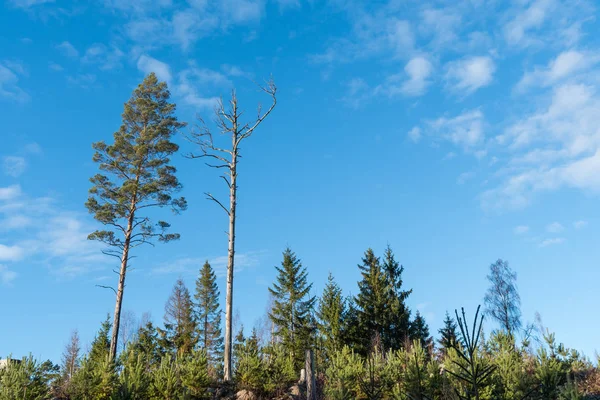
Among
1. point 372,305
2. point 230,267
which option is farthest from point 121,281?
point 372,305

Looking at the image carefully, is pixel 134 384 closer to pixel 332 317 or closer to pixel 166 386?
pixel 166 386

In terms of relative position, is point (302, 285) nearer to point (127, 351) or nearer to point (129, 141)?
point (129, 141)

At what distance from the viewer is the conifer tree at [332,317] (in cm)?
3067

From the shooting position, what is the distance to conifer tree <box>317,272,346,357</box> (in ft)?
101

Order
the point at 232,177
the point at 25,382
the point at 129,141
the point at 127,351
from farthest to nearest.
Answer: the point at 129,141 < the point at 232,177 < the point at 127,351 < the point at 25,382

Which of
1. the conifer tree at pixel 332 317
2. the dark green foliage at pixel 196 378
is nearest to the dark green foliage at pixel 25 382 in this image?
the dark green foliage at pixel 196 378

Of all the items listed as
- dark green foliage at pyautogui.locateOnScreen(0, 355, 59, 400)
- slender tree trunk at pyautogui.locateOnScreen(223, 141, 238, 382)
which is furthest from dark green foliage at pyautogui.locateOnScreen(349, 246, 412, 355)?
dark green foliage at pyautogui.locateOnScreen(0, 355, 59, 400)

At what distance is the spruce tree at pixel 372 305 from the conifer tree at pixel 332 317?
1446 millimetres

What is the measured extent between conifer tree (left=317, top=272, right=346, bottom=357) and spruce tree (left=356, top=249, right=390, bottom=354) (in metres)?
1.45

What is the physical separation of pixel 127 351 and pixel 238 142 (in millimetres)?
9090

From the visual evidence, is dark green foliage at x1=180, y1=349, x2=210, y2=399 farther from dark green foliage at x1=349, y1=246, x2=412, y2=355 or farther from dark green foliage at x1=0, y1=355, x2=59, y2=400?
dark green foliage at x1=349, y1=246, x2=412, y2=355

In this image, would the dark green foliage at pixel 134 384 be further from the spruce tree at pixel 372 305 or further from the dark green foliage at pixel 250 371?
the spruce tree at pixel 372 305

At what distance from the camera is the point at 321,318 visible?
3231 cm

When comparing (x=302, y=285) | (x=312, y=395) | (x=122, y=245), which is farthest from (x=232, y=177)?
(x=302, y=285)
